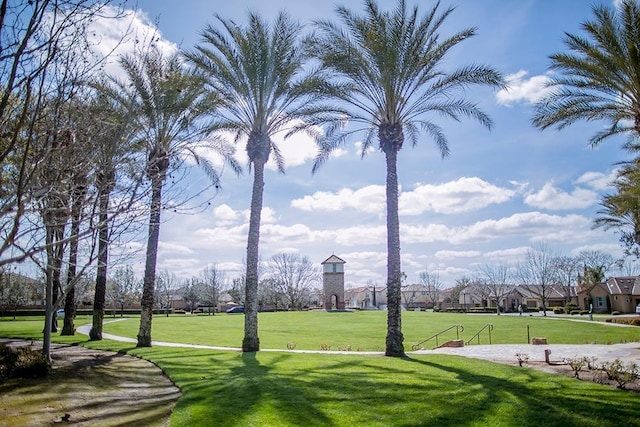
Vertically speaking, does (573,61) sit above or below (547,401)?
above

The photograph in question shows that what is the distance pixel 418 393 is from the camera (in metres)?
9.67

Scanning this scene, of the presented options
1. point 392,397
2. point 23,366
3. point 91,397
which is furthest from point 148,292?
point 392,397

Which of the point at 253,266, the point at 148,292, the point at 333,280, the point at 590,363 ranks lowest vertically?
the point at 590,363

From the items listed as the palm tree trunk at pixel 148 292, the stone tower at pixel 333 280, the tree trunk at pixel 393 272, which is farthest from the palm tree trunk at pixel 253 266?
the stone tower at pixel 333 280

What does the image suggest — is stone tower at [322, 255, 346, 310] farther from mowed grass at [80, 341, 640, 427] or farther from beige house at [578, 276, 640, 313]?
mowed grass at [80, 341, 640, 427]

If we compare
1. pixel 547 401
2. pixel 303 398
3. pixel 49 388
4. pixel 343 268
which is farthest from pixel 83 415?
pixel 343 268

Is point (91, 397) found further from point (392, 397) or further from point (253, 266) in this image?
point (253, 266)

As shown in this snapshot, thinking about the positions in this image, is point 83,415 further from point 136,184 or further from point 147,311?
point 147,311

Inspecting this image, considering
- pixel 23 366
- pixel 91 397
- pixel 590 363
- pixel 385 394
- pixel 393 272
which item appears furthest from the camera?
pixel 393 272

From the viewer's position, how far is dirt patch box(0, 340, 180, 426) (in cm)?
823

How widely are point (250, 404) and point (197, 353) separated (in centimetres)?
917

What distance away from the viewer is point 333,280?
71.9 meters

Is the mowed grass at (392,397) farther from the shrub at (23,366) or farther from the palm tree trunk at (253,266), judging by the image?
the palm tree trunk at (253,266)

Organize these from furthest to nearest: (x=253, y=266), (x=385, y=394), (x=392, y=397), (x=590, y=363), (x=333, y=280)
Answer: (x=333, y=280) < (x=253, y=266) < (x=590, y=363) < (x=385, y=394) < (x=392, y=397)
